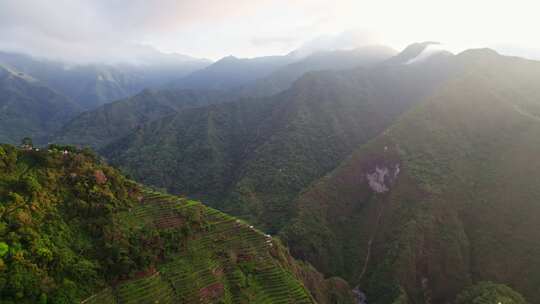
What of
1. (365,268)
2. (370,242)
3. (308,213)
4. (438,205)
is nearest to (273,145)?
(308,213)

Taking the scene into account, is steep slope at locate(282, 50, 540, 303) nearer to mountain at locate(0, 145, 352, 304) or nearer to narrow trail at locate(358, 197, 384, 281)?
narrow trail at locate(358, 197, 384, 281)

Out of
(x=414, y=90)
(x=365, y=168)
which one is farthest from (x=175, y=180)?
(x=414, y=90)

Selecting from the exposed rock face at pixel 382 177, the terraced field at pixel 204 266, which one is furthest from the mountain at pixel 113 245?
the exposed rock face at pixel 382 177

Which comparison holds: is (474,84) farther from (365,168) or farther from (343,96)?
(343,96)

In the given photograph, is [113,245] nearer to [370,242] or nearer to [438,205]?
[370,242]

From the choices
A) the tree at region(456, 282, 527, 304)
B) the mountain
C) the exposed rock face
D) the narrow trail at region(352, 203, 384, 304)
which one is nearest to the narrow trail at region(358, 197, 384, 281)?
the narrow trail at region(352, 203, 384, 304)
